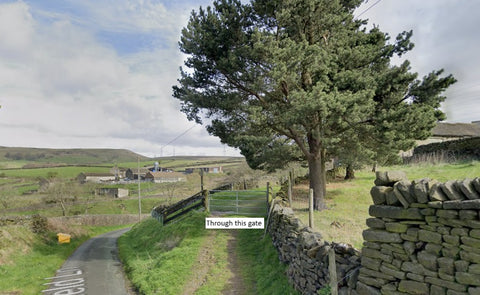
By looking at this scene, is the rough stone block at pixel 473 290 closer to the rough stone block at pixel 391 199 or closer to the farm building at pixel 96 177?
the rough stone block at pixel 391 199

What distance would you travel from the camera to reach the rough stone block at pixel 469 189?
443 centimetres

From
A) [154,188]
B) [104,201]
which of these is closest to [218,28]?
[104,201]

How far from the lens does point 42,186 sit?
2500 inches

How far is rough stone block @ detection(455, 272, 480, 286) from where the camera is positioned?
439 centimetres

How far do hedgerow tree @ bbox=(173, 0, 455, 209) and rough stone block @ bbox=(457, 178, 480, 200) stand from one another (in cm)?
774

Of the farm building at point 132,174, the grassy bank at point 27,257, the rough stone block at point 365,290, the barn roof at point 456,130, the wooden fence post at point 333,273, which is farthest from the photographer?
the farm building at point 132,174

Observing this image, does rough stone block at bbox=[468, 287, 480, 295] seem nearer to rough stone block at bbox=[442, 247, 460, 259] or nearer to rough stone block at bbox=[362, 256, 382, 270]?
rough stone block at bbox=[442, 247, 460, 259]

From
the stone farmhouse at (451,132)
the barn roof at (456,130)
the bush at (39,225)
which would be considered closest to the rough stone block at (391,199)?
the bush at (39,225)

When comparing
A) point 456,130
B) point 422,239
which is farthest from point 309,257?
point 456,130

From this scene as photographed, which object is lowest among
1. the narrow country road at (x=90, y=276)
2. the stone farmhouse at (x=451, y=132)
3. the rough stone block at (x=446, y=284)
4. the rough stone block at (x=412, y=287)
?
the narrow country road at (x=90, y=276)

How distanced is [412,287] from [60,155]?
558ft

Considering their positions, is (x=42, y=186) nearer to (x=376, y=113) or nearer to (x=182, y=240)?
(x=182, y=240)

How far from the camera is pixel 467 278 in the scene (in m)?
4.48

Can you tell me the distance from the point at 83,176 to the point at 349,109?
89.6 metres
